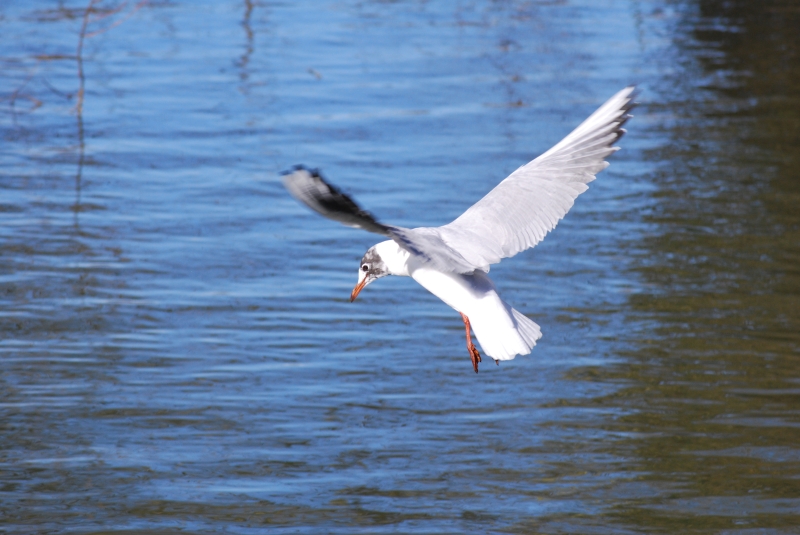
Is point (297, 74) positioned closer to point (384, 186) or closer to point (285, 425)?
point (384, 186)

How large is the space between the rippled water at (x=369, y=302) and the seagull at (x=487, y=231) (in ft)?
5.30

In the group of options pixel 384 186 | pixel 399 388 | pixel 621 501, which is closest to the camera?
pixel 621 501

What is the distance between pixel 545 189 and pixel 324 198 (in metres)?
1.99

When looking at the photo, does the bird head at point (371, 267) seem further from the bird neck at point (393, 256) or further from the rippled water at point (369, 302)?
the rippled water at point (369, 302)

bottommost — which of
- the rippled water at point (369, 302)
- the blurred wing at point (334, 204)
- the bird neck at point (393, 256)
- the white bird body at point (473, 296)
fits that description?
the rippled water at point (369, 302)

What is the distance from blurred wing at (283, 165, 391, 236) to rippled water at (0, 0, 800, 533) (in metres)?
2.47

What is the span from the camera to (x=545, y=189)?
19.7ft

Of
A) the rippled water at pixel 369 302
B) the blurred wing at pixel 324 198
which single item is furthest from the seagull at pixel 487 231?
the rippled water at pixel 369 302

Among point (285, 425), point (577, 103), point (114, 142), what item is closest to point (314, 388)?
point (285, 425)

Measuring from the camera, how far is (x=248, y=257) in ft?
31.0

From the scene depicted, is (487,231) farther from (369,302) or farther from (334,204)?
(369,302)

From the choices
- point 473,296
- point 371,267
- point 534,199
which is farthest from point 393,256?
point 534,199

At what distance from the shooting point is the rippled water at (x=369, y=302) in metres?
6.68

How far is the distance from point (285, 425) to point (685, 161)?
20.5ft
